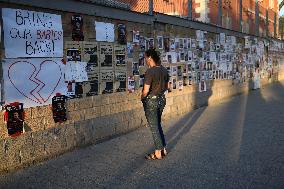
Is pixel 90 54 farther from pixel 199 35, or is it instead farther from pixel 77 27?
pixel 199 35

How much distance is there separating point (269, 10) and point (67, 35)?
1595 cm

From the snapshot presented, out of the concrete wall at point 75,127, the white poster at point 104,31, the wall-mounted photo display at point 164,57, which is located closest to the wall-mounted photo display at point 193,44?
the wall-mounted photo display at point 164,57

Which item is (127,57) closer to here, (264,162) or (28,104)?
(28,104)

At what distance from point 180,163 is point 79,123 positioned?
1.93 meters

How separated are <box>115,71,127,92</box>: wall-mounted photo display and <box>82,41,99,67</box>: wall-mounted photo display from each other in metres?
0.67

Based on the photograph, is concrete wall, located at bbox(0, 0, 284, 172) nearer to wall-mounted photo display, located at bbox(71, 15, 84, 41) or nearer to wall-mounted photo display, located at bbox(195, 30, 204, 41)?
wall-mounted photo display, located at bbox(71, 15, 84, 41)

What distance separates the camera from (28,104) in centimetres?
555

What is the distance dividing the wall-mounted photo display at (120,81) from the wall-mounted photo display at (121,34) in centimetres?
61

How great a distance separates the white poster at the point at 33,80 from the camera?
5258mm

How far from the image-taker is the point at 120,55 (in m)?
7.47

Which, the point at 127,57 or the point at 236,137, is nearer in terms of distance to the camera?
the point at 236,137

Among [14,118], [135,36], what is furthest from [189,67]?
[14,118]

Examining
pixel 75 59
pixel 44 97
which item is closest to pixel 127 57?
pixel 75 59

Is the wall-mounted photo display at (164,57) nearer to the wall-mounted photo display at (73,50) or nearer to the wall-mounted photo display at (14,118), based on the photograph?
the wall-mounted photo display at (73,50)
